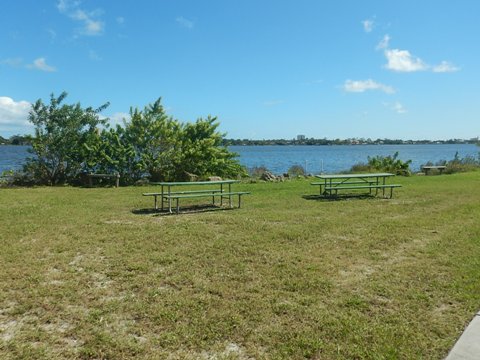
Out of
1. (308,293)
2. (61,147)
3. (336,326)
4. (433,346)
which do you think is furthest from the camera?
(61,147)

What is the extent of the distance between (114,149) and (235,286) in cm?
1256

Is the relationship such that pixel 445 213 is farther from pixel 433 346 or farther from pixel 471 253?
pixel 433 346

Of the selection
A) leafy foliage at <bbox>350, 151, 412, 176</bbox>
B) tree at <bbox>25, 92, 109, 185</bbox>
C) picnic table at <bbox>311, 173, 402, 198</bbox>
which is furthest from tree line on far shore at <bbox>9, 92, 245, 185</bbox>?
leafy foliage at <bbox>350, 151, 412, 176</bbox>

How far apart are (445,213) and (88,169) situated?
40.7ft

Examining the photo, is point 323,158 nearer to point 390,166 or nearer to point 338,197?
point 390,166

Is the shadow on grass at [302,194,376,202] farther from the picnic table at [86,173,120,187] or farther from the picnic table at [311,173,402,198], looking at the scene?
the picnic table at [86,173,120,187]

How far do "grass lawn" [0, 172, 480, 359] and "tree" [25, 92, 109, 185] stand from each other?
7440mm

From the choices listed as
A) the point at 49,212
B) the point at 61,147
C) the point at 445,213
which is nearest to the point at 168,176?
the point at 61,147

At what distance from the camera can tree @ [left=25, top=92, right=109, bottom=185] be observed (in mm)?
15211

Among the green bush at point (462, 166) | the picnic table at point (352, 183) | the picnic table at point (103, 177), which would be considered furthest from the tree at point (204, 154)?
the green bush at point (462, 166)

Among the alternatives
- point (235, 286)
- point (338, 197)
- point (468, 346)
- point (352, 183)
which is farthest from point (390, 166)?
point (468, 346)

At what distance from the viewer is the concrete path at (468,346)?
3.01m

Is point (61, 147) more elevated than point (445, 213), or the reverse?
point (61, 147)

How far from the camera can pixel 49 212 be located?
8.94 metres
